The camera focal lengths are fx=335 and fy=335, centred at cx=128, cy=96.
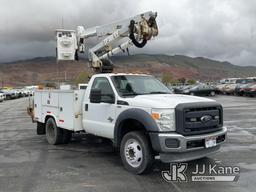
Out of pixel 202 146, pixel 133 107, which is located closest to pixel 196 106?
pixel 202 146

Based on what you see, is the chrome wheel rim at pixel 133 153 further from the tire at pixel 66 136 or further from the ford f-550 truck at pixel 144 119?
the tire at pixel 66 136

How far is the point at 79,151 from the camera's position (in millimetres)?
8688

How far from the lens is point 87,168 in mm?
Result: 6992

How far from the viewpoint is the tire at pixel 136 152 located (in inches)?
246

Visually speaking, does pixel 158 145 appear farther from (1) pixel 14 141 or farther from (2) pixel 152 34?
(1) pixel 14 141

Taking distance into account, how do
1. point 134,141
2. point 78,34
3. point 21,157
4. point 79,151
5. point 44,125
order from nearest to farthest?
point 134,141 < point 21,157 < point 79,151 < point 44,125 < point 78,34

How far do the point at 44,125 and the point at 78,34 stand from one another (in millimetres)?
3366

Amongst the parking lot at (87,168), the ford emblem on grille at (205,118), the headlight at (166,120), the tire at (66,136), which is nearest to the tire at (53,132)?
the tire at (66,136)

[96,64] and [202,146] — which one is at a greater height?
[96,64]

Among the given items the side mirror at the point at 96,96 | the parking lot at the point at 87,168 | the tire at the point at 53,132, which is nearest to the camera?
the parking lot at the point at 87,168

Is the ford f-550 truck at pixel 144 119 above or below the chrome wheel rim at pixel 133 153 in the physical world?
above

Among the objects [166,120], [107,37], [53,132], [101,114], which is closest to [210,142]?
[166,120]

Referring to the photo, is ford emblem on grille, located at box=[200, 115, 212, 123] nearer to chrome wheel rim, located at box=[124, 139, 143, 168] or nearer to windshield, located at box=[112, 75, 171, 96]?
chrome wheel rim, located at box=[124, 139, 143, 168]

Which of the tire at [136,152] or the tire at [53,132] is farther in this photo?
the tire at [53,132]
